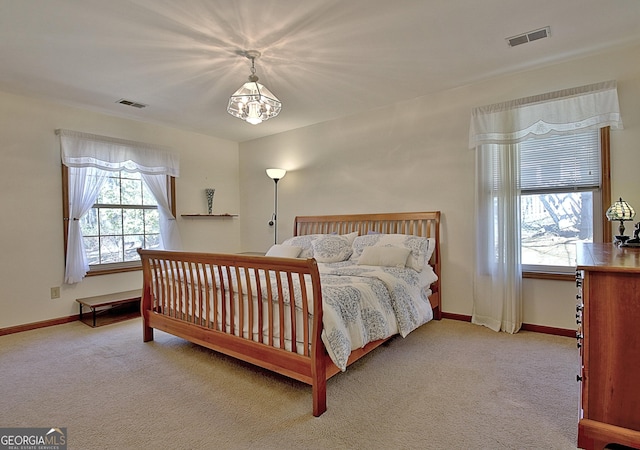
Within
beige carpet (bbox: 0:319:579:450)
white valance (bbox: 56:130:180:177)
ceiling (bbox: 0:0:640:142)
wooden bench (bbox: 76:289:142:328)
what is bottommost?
beige carpet (bbox: 0:319:579:450)

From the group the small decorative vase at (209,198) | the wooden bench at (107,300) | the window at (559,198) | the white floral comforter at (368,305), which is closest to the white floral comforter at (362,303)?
the white floral comforter at (368,305)

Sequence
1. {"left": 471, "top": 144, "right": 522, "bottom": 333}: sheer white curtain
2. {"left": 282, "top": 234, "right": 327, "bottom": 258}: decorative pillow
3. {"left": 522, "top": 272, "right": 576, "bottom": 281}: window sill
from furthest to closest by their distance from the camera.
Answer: {"left": 282, "top": 234, "right": 327, "bottom": 258}: decorative pillow < {"left": 471, "top": 144, "right": 522, "bottom": 333}: sheer white curtain < {"left": 522, "top": 272, "right": 576, "bottom": 281}: window sill

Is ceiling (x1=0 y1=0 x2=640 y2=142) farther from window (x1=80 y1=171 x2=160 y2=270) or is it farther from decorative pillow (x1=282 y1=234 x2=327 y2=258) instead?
decorative pillow (x1=282 y1=234 x2=327 y2=258)

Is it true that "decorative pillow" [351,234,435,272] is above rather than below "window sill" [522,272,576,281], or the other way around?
above

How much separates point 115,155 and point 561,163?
4886 mm

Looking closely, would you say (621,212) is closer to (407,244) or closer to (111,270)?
(407,244)

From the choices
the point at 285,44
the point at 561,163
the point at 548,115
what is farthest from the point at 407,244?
the point at 285,44

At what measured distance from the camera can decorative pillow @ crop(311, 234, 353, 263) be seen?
3.79m

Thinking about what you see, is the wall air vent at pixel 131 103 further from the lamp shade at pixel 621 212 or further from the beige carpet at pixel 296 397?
the lamp shade at pixel 621 212

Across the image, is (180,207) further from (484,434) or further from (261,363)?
(484,434)

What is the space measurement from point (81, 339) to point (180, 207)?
7.18 ft

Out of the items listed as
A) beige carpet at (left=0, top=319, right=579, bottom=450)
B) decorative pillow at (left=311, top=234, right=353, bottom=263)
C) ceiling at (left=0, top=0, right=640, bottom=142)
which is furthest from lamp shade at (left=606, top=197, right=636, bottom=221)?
decorative pillow at (left=311, top=234, right=353, bottom=263)

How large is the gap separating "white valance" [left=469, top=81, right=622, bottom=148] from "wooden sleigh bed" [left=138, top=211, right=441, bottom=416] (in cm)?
108

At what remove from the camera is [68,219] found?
3.84 metres
